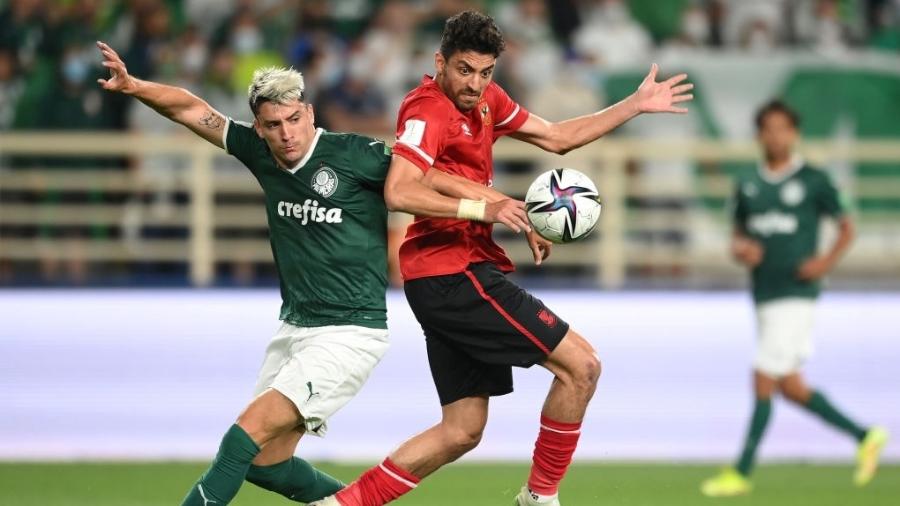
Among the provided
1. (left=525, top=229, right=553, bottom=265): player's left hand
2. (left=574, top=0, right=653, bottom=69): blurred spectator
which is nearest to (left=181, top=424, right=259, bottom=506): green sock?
(left=525, top=229, right=553, bottom=265): player's left hand

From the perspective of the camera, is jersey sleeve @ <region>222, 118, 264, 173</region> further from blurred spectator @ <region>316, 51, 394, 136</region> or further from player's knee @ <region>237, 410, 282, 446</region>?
blurred spectator @ <region>316, 51, 394, 136</region>

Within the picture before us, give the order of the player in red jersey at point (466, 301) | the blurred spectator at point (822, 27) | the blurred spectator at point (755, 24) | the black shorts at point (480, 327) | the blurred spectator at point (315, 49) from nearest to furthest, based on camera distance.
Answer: the player in red jersey at point (466, 301)
the black shorts at point (480, 327)
the blurred spectator at point (315, 49)
the blurred spectator at point (755, 24)
the blurred spectator at point (822, 27)

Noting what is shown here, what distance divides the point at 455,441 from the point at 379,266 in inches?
32.9

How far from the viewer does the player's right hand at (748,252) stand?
10289 mm

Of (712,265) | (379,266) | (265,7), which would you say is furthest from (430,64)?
(379,266)

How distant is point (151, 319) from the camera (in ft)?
40.5

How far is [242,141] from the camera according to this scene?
7156mm

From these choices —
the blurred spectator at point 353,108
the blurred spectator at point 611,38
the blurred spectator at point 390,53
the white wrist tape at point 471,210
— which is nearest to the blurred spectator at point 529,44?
the blurred spectator at point 611,38

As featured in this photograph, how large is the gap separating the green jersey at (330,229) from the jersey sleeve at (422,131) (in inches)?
9.5

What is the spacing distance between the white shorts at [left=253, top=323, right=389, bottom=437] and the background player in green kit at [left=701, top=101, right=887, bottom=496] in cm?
373

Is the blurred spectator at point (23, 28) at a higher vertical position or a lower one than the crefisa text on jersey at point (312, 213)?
higher

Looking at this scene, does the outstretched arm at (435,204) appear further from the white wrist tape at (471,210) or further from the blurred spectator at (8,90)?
the blurred spectator at (8,90)

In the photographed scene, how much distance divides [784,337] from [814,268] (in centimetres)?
47

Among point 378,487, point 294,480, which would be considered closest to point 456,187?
point 378,487
